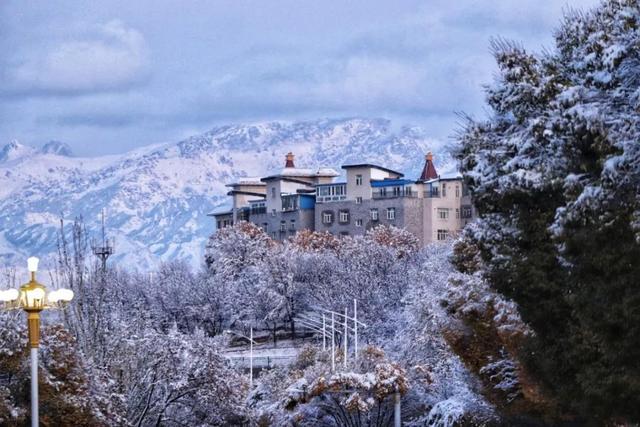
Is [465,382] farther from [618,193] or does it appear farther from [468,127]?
[618,193]

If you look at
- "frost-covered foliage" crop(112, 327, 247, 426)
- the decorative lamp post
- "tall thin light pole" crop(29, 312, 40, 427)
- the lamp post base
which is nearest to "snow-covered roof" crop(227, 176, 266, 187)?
"frost-covered foliage" crop(112, 327, 247, 426)

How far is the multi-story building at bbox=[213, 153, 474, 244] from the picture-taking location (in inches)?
4171

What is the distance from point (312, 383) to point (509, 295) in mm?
17350

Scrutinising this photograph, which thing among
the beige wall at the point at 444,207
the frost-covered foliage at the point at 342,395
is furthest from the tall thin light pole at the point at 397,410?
the beige wall at the point at 444,207

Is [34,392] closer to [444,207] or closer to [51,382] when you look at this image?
[51,382]

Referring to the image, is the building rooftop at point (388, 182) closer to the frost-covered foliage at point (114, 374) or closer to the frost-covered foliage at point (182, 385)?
the frost-covered foliage at point (114, 374)

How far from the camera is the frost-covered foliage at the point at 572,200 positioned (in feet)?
65.6

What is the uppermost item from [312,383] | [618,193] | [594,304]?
[618,193]

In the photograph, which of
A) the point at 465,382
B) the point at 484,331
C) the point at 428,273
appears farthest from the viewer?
the point at 428,273

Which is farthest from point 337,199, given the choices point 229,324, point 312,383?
point 312,383

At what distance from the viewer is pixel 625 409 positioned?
71.7ft

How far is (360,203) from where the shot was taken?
110375 mm

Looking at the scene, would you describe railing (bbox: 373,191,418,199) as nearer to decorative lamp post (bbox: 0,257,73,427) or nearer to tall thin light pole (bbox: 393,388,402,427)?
tall thin light pole (bbox: 393,388,402,427)

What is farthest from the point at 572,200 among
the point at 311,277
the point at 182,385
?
the point at 311,277
